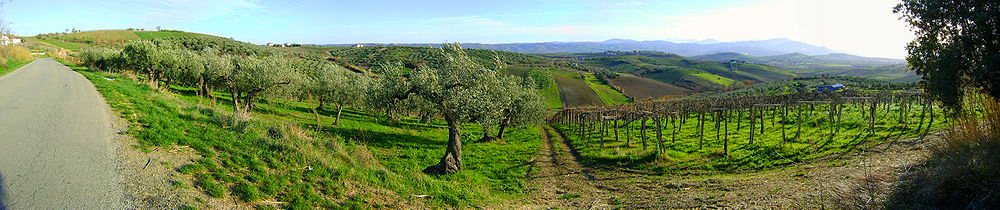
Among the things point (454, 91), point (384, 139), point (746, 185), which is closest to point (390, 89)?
point (454, 91)

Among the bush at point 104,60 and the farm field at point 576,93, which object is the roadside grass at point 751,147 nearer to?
the bush at point 104,60

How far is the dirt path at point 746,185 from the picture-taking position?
10789 mm

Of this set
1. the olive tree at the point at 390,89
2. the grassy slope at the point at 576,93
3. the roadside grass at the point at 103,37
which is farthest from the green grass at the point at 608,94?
the roadside grass at the point at 103,37

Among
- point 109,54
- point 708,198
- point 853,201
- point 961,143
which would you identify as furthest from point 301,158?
point 109,54

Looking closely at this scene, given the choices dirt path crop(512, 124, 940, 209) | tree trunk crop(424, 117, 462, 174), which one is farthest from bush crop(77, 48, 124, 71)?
dirt path crop(512, 124, 940, 209)

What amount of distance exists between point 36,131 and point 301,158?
815cm

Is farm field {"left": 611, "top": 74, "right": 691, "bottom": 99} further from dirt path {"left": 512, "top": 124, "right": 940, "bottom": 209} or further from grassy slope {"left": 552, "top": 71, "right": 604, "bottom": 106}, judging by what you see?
dirt path {"left": 512, "top": 124, "right": 940, "bottom": 209}

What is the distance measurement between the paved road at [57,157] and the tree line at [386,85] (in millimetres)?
5350

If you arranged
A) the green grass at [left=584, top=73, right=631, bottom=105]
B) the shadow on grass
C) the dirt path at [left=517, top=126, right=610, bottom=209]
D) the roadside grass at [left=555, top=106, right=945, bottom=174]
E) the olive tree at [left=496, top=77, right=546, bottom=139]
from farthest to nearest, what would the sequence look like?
the green grass at [left=584, top=73, right=631, bottom=105] → the olive tree at [left=496, top=77, right=546, bottom=139] → the shadow on grass → the roadside grass at [left=555, top=106, right=945, bottom=174] → the dirt path at [left=517, top=126, right=610, bottom=209]

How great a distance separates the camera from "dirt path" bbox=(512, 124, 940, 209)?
1079 centimetres

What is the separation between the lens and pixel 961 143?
35.8 feet

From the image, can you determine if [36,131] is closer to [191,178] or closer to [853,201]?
[191,178]

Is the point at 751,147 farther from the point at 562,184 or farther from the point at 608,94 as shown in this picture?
the point at 608,94

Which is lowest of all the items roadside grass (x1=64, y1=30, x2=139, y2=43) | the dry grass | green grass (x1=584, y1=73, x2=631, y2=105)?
green grass (x1=584, y1=73, x2=631, y2=105)
